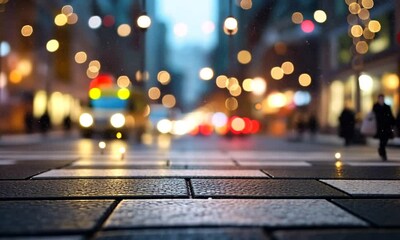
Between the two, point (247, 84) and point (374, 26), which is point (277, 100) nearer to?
point (247, 84)

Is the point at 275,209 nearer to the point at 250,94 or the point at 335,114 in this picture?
the point at 335,114

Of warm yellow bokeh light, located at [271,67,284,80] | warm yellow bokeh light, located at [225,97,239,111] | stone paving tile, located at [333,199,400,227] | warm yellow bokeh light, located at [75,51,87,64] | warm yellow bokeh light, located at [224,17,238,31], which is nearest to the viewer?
stone paving tile, located at [333,199,400,227]

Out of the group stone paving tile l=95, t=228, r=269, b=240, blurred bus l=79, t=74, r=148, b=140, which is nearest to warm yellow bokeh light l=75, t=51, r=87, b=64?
blurred bus l=79, t=74, r=148, b=140

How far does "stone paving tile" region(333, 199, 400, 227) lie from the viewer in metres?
4.60

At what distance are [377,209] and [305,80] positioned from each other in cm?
4780

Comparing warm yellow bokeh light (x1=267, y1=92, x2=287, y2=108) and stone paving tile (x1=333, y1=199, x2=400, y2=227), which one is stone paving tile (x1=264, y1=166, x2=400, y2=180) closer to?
stone paving tile (x1=333, y1=199, x2=400, y2=227)

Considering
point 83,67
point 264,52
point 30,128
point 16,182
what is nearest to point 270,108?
point 264,52

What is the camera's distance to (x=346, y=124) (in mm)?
20375

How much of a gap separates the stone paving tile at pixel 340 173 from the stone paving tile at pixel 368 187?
692 millimetres

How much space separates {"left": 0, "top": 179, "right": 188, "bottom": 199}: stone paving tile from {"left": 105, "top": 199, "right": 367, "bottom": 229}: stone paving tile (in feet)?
2.09

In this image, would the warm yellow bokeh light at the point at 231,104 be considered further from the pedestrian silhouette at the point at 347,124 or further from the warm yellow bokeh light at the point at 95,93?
the pedestrian silhouette at the point at 347,124

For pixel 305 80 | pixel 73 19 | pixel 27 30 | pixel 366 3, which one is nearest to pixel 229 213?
pixel 366 3

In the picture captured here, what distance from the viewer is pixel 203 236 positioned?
3.96 meters

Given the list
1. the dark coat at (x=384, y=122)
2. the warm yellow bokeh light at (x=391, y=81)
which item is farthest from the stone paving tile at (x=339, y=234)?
the warm yellow bokeh light at (x=391, y=81)
